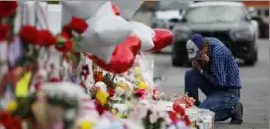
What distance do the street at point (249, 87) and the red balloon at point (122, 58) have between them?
285 cm

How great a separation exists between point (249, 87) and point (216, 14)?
16.0 feet

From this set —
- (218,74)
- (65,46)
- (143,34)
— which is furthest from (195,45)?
(65,46)

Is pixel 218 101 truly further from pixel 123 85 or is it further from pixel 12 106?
pixel 12 106

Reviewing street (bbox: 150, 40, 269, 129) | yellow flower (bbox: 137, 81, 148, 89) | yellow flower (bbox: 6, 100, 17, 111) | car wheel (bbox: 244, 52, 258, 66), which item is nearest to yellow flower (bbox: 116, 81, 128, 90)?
yellow flower (bbox: 137, 81, 148, 89)

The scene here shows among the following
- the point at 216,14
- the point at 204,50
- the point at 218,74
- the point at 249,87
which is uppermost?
the point at 204,50

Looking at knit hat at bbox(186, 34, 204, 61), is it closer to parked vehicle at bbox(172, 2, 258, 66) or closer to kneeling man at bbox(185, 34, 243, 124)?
kneeling man at bbox(185, 34, 243, 124)

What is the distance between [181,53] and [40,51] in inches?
551

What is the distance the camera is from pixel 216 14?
18969 millimetres

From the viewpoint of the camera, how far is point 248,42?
60.6ft

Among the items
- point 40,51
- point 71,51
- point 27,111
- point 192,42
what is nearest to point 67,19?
point 71,51

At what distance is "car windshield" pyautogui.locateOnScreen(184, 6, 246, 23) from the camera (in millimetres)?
18812

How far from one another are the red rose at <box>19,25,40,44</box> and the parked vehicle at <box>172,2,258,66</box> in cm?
1312

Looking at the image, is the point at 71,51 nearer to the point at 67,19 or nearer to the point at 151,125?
the point at 67,19

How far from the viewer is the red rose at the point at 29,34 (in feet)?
16.8
